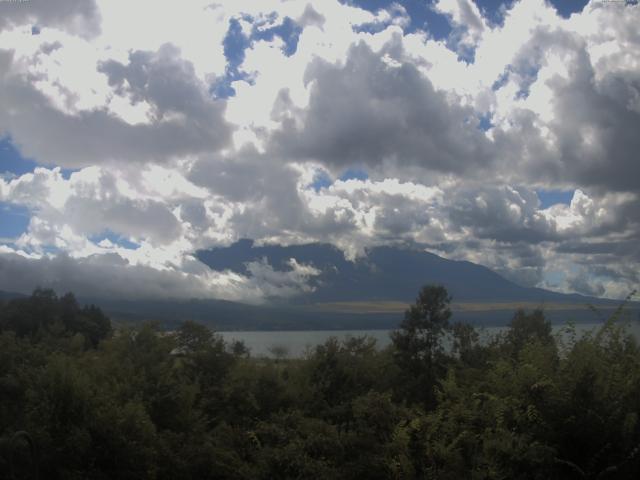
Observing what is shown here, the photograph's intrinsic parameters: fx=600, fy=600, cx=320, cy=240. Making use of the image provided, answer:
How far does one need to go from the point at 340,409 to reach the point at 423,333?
15.4 metres

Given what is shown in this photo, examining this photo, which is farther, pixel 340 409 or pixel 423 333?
pixel 423 333

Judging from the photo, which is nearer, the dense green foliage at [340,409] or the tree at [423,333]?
the dense green foliage at [340,409]

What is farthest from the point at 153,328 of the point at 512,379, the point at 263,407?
the point at 512,379

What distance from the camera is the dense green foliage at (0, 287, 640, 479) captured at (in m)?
8.89

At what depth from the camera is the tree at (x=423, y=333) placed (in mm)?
34719

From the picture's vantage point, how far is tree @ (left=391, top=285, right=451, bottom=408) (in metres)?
34.7

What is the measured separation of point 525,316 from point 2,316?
198 feet

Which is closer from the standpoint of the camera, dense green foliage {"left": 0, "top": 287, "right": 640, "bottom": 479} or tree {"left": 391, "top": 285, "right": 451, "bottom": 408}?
dense green foliage {"left": 0, "top": 287, "right": 640, "bottom": 479}

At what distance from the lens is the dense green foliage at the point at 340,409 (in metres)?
8.89

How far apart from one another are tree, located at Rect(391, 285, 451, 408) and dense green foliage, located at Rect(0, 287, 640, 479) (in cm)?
8

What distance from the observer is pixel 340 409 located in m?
21.8

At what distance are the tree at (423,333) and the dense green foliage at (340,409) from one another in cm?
8

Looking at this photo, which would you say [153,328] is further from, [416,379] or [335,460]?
[335,460]

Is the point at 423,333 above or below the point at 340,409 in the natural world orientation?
above
